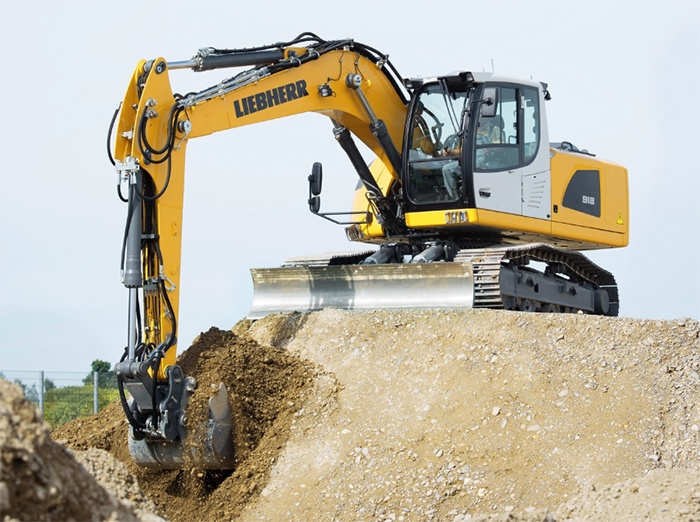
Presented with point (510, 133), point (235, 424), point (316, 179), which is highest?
point (510, 133)

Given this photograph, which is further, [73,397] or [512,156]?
[73,397]

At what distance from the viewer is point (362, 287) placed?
11.2 m

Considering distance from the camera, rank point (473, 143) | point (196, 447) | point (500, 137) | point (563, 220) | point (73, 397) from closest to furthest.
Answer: point (196, 447), point (473, 143), point (500, 137), point (563, 220), point (73, 397)

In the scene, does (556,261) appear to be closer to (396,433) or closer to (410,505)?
(396,433)

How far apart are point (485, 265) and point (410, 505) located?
3.44m

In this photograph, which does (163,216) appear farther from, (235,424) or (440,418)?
(440,418)

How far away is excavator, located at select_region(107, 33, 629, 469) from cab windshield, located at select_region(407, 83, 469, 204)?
1cm

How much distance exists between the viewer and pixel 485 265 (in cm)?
1099

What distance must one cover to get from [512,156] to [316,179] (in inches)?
87.2

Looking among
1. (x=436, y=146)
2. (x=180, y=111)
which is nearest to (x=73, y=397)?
(x=436, y=146)

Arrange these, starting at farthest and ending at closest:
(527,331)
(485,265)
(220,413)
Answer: (485,265) → (527,331) → (220,413)

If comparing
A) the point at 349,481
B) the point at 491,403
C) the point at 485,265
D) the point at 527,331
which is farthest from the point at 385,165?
the point at 349,481

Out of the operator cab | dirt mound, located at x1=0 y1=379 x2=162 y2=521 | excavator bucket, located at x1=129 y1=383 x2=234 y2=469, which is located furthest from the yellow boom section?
dirt mound, located at x1=0 y1=379 x2=162 y2=521

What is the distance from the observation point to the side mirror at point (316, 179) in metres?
11.2
